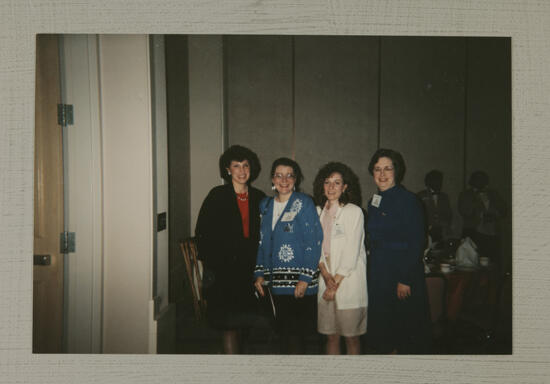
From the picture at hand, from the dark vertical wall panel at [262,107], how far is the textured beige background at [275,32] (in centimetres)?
19

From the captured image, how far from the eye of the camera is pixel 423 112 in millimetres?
1938

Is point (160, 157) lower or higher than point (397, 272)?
higher

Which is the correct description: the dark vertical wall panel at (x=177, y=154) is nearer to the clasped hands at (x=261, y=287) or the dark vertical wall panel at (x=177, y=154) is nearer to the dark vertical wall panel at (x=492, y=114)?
the clasped hands at (x=261, y=287)

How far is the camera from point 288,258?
1981 mm

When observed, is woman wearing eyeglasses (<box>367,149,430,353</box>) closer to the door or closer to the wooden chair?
the wooden chair

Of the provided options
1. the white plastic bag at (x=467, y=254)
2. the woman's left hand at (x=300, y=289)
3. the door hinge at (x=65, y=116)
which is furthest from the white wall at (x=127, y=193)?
the white plastic bag at (x=467, y=254)

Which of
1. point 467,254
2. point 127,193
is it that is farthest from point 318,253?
point 127,193

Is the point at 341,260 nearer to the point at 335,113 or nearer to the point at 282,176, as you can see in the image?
the point at 282,176

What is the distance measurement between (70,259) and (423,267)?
4.84 feet

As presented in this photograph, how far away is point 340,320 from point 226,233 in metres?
0.59

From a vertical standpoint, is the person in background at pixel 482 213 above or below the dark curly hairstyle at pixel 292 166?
below

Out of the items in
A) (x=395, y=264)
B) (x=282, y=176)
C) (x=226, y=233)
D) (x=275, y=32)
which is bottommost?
(x=395, y=264)

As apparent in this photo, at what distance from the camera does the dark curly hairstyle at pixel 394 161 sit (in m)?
1.94
